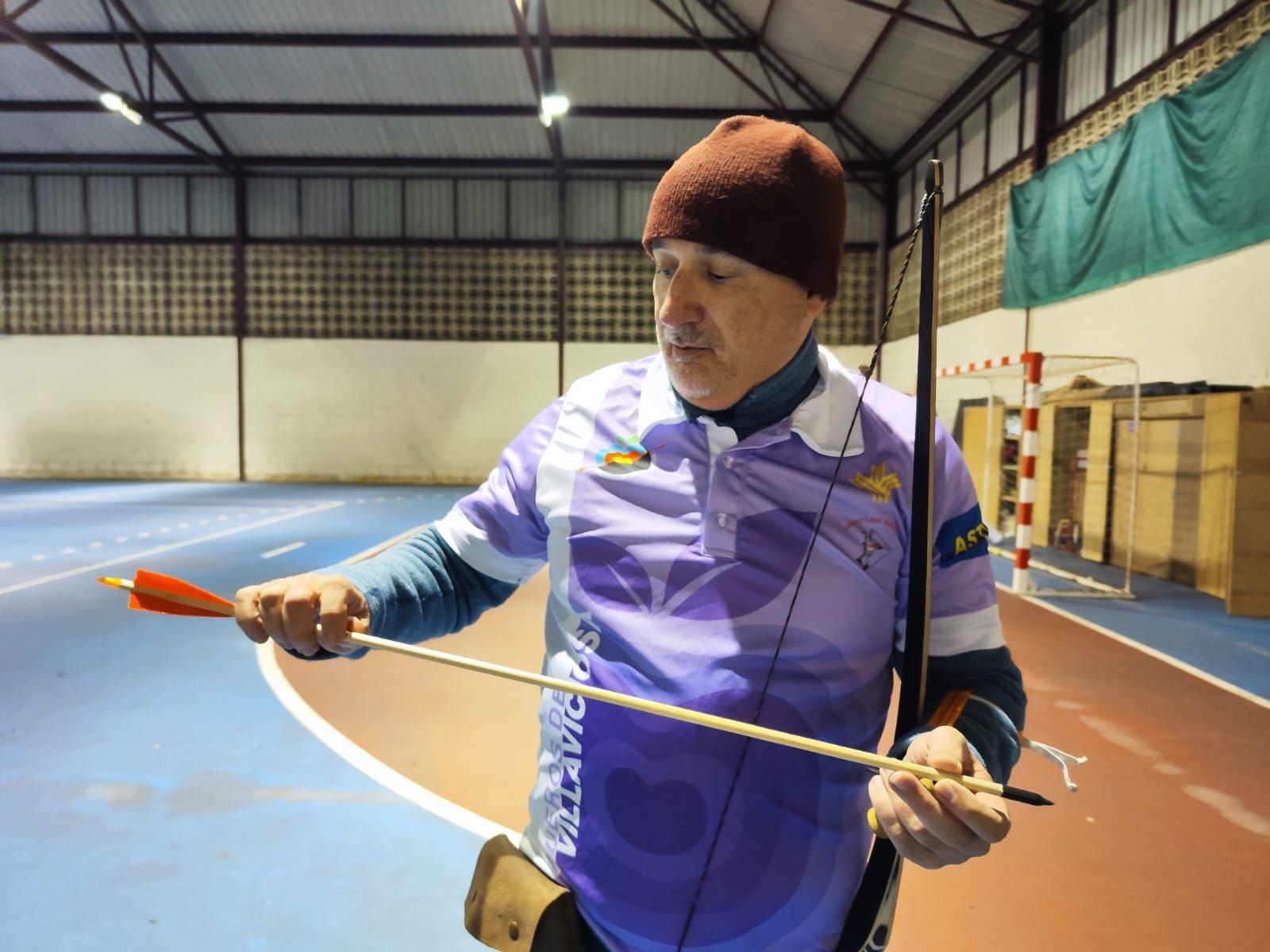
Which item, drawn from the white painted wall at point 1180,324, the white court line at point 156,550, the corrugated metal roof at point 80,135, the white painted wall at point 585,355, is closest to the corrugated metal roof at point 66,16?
the corrugated metal roof at point 80,135

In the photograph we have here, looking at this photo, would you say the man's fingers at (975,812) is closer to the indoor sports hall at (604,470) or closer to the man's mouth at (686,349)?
the indoor sports hall at (604,470)

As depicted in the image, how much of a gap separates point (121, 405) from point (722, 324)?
14.1 m

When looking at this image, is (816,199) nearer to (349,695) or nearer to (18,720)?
(349,695)

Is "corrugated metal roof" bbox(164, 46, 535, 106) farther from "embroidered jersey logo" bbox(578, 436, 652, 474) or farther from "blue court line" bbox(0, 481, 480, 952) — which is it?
"embroidered jersey logo" bbox(578, 436, 652, 474)

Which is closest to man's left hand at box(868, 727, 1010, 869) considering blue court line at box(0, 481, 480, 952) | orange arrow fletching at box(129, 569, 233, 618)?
orange arrow fletching at box(129, 569, 233, 618)

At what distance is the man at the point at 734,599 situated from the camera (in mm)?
759

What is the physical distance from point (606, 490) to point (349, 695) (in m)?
2.69

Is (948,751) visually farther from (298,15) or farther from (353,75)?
(353,75)

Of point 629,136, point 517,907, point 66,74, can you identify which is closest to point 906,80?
point 629,136

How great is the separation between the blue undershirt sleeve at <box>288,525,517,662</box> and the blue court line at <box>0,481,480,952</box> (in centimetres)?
112

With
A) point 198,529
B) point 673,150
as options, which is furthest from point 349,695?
point 673,150

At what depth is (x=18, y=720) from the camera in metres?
2.80

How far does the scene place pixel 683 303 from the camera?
32.1 inches

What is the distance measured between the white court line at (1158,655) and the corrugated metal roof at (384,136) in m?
9.32
